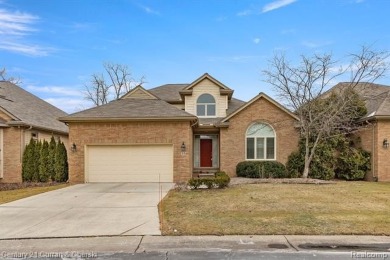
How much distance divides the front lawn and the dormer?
33.3 feet

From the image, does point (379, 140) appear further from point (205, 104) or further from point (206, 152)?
point (205, 104)

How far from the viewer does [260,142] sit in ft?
62.6

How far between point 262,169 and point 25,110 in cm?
1472

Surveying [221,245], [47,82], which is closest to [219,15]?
[221,245]

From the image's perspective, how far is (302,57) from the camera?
1811 cm

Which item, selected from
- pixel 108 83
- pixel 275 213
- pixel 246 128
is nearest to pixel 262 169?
pixel 246 128


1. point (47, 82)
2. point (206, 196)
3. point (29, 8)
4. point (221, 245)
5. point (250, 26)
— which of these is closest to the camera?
point (221, 245)

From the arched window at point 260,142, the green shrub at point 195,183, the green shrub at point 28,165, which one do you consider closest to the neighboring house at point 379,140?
the arched window at point 260,142

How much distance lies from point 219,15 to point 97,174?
34.1ft

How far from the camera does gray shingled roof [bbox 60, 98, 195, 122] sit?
16172 millimetres

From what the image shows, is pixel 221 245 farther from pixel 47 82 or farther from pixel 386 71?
pixel 47 82

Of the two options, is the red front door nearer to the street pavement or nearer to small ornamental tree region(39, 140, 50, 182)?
small ornamental tree region(39, 140, 50, 182)

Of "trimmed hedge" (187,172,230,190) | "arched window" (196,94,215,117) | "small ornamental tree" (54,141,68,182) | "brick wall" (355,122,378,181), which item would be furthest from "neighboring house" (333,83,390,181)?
"small ornamental tree" (54,141,68,182)

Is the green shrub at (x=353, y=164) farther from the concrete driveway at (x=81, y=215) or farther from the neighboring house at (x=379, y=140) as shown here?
the concrete driveway at (x=81, y=215)
